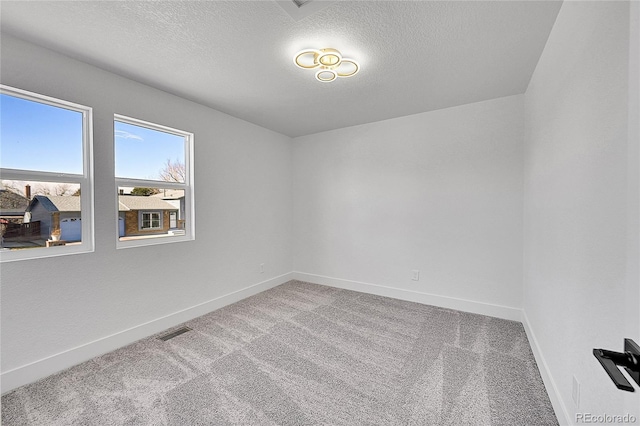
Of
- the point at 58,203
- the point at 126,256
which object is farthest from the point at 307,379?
the point at 58,203

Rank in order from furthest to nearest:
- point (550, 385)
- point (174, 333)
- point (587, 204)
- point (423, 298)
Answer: point (423, 298) < point (174, 333) < point (550, 385) < point (587, 204)

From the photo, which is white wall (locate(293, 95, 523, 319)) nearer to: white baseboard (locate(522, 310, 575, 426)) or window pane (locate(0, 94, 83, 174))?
white baseboard (locate(522, 310, 575, 426))

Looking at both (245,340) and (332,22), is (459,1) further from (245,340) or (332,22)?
(245,340)

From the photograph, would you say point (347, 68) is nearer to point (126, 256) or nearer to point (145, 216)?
point (145, 216)

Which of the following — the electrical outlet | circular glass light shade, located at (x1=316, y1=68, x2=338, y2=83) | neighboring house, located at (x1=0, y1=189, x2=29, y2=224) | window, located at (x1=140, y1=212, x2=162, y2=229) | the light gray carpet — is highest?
circular glass light shade, located at (x1=316, y1=68, x2=338, y2=83)

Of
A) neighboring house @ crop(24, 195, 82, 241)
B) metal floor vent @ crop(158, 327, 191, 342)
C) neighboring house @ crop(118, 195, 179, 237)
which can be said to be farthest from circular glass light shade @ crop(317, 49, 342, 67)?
metal floor vent @ crop(158, 327, 191, 342)

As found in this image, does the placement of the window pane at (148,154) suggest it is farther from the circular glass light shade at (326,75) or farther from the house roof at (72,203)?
the circular glass light shade at (326,75)

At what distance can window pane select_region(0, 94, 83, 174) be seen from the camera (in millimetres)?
1938

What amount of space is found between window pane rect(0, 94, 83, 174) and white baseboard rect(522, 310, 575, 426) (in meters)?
3.89

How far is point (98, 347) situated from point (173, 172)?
72.3 inches

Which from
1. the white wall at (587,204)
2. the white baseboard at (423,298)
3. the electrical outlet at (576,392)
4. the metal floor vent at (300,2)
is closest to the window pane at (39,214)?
the metal floor vent at (300,2)

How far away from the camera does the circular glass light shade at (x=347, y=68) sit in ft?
7.14

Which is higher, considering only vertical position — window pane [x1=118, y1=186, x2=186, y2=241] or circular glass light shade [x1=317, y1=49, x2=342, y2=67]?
circular glass light shade [x1=317, y1=49, x2=342, y2=67]

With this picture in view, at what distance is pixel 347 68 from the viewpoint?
2250 mm
